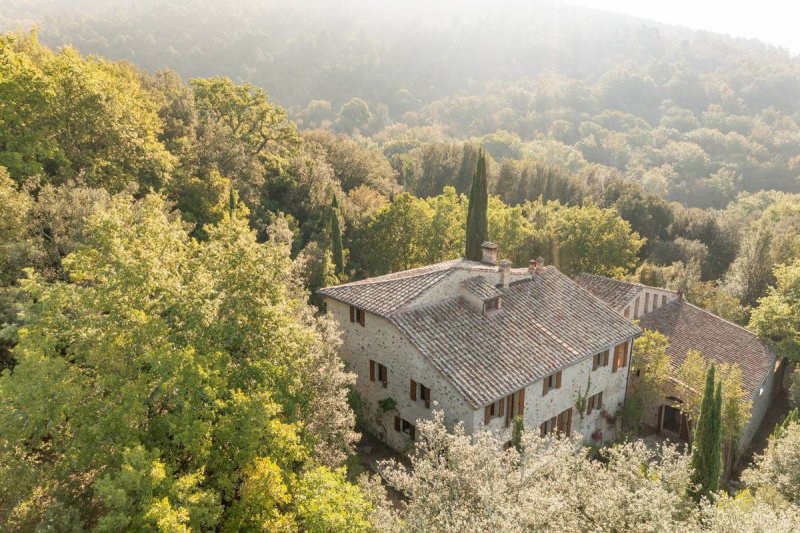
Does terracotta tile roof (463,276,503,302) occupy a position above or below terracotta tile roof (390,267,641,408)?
above

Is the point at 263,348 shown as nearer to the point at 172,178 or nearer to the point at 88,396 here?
the point at 88,396

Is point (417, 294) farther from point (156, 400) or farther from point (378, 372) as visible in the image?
point (156, 400)

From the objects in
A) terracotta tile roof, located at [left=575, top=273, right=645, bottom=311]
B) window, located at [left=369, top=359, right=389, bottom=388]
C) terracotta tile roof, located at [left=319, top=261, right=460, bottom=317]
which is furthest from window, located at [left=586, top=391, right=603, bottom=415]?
window, located at [left=369, top=359, right=389, bottom=388]

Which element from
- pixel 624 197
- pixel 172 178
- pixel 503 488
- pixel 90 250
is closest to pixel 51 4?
pixel 172 178

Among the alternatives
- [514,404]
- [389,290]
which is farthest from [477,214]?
[514,404]

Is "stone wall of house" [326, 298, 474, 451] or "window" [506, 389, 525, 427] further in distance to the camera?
"window" [506, 389, 525, 427]

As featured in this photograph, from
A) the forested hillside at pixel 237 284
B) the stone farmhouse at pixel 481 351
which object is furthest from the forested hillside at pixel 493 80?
the stone farmhouse at pixel 481 351

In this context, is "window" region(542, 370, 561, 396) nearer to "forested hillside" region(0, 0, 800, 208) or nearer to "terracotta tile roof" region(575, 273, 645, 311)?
"terracotta tile roof" region(575, 273, 645, 311)
